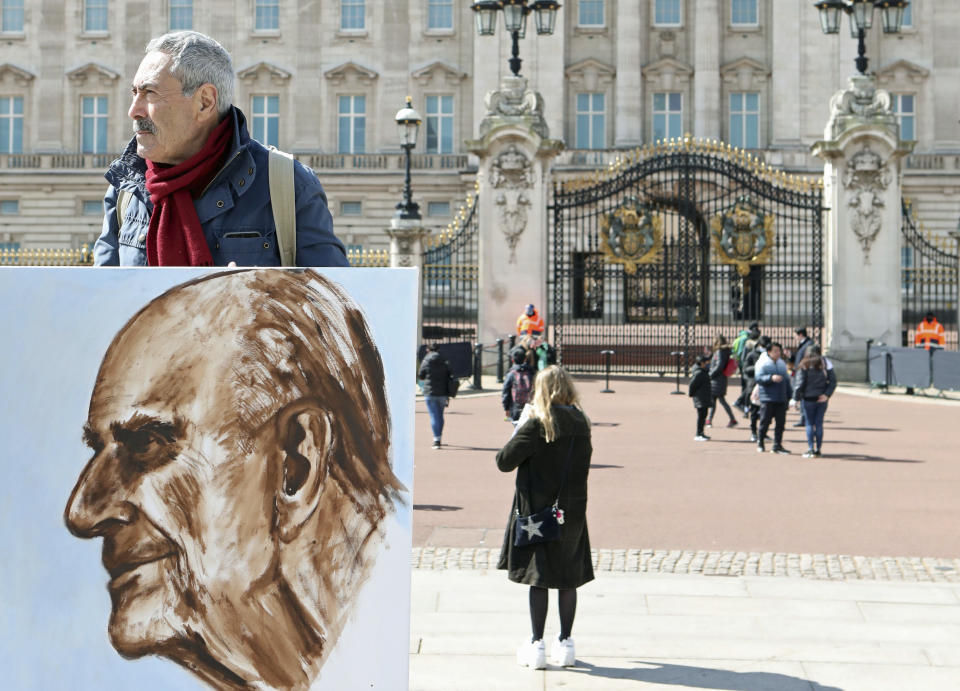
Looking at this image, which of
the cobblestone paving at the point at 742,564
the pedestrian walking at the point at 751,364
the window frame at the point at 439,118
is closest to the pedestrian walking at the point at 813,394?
the pedestrian walking at the point at 751,364

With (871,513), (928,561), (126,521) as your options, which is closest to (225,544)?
(126,521)

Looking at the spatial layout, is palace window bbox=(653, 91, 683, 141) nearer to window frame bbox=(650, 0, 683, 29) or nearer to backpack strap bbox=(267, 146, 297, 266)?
window frame bbox=(650, 0, 683, 29)

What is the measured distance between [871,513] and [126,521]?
32.5 feet

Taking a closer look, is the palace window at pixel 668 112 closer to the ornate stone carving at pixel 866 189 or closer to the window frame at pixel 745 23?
the window frame at pixel 745 23

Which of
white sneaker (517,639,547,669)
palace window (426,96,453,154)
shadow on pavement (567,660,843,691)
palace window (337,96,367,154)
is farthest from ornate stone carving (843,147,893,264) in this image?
palace window (337,96,367,154)

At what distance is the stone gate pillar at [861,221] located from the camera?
2467cm

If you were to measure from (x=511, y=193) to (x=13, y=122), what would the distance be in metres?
32.2

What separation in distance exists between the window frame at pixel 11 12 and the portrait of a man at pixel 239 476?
52.8m

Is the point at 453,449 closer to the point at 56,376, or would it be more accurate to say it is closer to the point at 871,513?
the point at 871,513

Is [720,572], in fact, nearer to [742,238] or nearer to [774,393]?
[774,393]

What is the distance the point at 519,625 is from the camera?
7.61 m

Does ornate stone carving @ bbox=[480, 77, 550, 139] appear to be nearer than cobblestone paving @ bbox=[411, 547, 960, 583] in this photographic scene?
No

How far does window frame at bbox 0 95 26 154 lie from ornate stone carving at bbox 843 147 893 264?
36.1m

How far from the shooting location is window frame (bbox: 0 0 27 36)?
5112 cm
